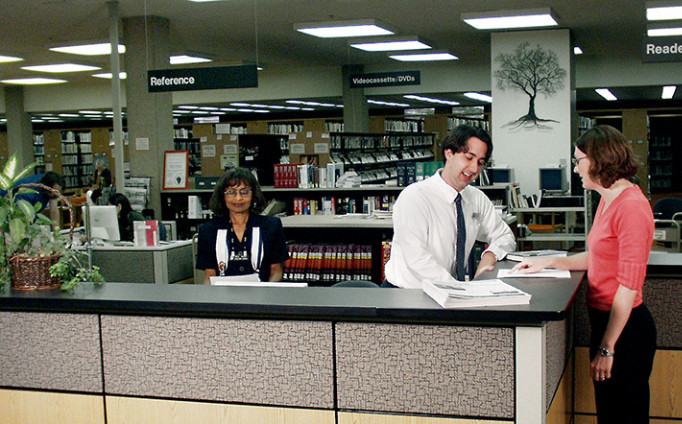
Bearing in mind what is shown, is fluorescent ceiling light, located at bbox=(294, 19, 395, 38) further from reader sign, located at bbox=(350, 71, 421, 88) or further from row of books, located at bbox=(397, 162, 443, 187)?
row of books, located at bbox=(397, 162, 443, 187)

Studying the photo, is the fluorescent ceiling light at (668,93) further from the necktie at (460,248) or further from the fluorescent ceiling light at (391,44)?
the necktie at (460,248)

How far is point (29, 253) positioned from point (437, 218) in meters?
1.75

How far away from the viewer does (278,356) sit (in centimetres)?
237

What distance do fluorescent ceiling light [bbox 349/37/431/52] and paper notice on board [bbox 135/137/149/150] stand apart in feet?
10.2

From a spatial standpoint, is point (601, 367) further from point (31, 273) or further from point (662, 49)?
point (662, 49)

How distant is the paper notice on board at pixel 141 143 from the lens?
9297 millimetres

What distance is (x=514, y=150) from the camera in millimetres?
10648

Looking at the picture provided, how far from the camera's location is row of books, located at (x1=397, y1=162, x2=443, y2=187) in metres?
8.09

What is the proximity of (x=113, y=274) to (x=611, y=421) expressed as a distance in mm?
4781

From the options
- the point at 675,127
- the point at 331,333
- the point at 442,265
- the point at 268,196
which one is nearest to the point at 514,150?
the point at 268,196

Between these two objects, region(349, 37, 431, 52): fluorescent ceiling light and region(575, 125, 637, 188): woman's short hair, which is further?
region(349, 37, 431, 52): fluorescent ceiling light

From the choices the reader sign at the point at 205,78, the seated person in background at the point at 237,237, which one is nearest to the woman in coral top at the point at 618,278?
the seated person in background at the point at 237,237

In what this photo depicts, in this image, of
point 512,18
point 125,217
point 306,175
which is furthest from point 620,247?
point 512,18

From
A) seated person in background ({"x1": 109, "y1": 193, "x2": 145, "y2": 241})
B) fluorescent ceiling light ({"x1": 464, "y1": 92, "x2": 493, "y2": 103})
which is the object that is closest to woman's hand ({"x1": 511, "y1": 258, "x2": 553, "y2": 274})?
seated person in background ({"x1": 109, "y1": 193, "x2": 145, "y2": 241})
